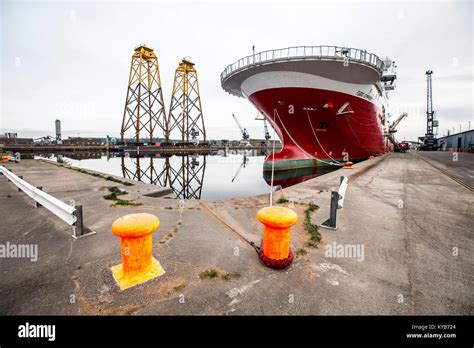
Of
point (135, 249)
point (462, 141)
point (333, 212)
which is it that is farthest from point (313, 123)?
point (462, 141)

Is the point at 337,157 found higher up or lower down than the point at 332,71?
lower down

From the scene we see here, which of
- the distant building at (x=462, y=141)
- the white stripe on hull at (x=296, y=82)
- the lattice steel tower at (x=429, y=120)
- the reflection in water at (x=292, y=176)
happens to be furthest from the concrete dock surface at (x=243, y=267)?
the lattice steel tower at (x=429, y=120)

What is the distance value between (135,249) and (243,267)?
1.45 meters

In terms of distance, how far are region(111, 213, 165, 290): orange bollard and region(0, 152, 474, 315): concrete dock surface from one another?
4.8 inches

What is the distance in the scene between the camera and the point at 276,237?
114 inches

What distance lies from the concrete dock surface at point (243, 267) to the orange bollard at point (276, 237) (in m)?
0.13

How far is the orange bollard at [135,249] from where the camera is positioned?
2496mm

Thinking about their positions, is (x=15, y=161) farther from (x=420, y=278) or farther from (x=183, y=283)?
(x=420, y=278)

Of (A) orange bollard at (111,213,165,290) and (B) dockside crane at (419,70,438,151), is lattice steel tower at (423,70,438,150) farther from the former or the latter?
(A) orange bollard at (111,213,165,290)

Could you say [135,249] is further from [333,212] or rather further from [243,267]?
[333,212]
